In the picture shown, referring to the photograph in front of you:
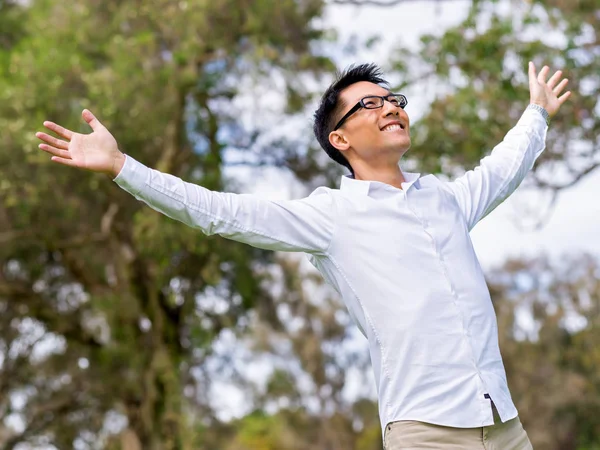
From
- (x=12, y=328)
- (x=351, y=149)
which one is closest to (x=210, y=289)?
(x=12, y=328)

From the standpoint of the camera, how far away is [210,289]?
1459 centimetres

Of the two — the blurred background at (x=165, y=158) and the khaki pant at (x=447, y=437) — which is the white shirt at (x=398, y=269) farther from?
the blurred background at (x=165, y=158)

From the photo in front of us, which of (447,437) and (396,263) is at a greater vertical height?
(396,263)

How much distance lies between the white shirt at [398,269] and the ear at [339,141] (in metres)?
0.22

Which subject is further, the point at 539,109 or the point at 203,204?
the point at 539,109

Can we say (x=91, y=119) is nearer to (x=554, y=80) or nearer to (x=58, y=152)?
(x=58, y=152)

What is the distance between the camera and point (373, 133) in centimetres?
299

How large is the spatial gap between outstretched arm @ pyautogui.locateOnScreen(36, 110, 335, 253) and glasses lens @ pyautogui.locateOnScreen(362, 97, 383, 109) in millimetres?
429

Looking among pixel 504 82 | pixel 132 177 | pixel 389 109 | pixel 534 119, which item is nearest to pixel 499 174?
pixel 534 119

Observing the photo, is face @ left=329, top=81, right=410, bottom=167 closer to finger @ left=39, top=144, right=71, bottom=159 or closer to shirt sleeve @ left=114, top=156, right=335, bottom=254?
shirt sleeve @ left=114, top=156, right=335, bottom=254

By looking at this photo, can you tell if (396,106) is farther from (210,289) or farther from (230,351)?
(230,351)

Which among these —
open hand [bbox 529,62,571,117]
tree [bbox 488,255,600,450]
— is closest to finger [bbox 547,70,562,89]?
open hand [bbox 529,62,571,117]

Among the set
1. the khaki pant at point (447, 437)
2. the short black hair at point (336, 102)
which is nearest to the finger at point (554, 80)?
the short black hair at point (336, 102)

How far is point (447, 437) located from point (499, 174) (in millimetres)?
1060
